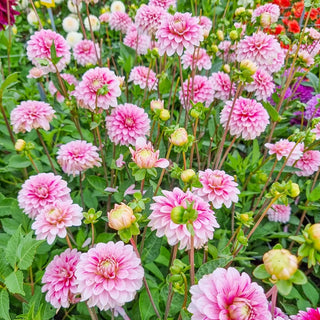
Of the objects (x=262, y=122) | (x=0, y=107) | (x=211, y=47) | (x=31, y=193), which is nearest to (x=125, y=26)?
(x=211, y=47)

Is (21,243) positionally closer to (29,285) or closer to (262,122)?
(29,285)

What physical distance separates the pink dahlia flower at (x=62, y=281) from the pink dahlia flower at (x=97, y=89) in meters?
0.50

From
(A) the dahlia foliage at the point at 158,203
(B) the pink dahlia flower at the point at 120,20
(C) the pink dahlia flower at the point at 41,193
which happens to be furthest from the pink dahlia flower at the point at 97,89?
(B) the pink dahlia flower at the point at 120,20

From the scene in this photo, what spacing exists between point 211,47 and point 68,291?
119 cm

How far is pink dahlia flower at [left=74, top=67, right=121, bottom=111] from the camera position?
1.09m

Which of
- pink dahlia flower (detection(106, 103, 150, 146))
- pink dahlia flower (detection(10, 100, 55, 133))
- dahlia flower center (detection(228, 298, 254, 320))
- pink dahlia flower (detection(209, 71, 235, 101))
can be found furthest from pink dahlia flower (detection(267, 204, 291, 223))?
pink dahlia flower (detection(10, 100, 55, 133))

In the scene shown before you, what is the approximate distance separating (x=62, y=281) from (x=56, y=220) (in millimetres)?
197

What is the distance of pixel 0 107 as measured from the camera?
4.38 feet

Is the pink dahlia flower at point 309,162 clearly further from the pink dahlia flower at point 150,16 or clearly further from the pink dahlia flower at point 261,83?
the pink dahlia flower at point 150,16

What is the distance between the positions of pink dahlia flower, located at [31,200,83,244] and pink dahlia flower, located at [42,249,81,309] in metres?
0.12

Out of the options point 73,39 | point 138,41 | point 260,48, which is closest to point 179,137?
point 260,48

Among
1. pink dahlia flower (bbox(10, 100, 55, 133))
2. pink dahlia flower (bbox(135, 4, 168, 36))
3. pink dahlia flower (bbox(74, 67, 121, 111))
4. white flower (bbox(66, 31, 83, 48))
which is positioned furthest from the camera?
white flower (bbox(66, 31, 83, 48))

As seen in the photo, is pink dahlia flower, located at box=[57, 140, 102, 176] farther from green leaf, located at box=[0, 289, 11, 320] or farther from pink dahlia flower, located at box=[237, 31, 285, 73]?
pink dahlia flower, located at box=[237, 31, 285, 73]

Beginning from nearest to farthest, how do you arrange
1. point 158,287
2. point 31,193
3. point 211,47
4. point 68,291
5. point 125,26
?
1. point 68,291
2. point 31,193
3. point 158,287
4. point 211,47
5. point 125,26
